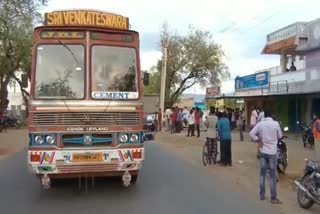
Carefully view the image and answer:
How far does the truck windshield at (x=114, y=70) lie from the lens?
10.6 m

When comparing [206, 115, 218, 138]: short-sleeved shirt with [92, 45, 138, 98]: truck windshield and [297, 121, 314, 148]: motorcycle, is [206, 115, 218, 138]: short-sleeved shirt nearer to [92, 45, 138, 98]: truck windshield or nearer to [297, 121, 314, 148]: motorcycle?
[92, 45, 138, 98]: truck windshield

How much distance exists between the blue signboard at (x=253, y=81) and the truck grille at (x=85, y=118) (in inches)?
961

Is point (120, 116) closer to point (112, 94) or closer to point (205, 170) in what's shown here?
point (112, 94)

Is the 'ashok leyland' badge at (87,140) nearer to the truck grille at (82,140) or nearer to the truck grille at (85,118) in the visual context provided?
the truck grille at (82,140)

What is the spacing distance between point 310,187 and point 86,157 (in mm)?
4181

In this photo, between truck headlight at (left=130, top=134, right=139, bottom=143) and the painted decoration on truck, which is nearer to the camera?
the painted decoration on truck

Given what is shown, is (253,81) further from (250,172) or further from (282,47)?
(250,172)

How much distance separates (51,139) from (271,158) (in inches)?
167

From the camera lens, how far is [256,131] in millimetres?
10414

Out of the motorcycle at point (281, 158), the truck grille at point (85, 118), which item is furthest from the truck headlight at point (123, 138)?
the motorcycle at point (281, 158)

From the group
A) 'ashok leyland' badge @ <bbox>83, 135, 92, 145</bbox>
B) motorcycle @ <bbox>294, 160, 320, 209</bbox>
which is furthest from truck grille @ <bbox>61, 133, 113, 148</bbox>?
motorcycle @ <bbox>294, 160, 320, 209</bbox>

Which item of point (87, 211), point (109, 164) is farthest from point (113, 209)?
point (109, 164)

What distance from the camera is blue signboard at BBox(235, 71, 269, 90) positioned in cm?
3422

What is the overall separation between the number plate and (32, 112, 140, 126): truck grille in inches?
23.6
